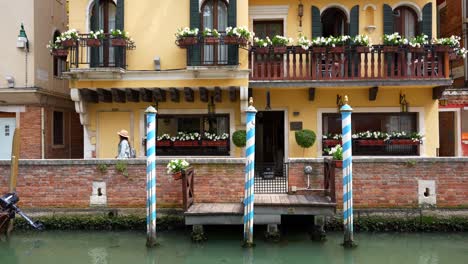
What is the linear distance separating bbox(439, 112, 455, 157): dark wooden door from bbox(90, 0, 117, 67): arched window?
969 cm

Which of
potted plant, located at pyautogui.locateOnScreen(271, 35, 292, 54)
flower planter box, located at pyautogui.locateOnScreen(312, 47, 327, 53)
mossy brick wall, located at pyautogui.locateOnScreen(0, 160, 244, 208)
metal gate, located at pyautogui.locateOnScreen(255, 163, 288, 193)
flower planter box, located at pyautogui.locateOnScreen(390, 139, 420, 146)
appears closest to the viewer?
mossy brick wall, located at pyautogui.locateOnScreen(0, 160, 244, 208)

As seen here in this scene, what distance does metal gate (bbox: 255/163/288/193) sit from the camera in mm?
9499

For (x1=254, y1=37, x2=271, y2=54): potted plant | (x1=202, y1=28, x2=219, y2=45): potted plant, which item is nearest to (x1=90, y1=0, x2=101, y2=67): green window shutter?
(x1=202, y1=28, x2=219, y2=45): potted plant

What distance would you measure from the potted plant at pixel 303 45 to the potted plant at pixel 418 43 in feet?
7.83

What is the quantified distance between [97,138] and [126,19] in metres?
3.13

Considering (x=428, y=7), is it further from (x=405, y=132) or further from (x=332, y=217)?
(x=332, y=217)

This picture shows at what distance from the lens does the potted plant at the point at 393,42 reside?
10.8 meters

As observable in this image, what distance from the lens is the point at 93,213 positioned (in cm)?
927

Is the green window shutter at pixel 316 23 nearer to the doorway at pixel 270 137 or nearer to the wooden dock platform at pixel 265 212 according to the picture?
the doorway at pixel 270 137

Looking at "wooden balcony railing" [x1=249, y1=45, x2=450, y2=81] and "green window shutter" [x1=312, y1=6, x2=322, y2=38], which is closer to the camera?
"wooden balcony railing" [x1=249, y1=45, x2=450, y2=81]

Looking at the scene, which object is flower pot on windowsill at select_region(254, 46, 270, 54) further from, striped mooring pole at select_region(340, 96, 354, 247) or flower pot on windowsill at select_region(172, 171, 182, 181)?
flower pot on windowsill at select_region(172, 171, 182, 181)

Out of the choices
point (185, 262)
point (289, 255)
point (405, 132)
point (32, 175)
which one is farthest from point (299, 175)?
point (32, 175)

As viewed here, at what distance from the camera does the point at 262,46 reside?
10844mm

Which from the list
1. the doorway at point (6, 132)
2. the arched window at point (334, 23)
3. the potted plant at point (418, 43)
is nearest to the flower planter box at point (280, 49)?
the arched window at point (334, 23)
